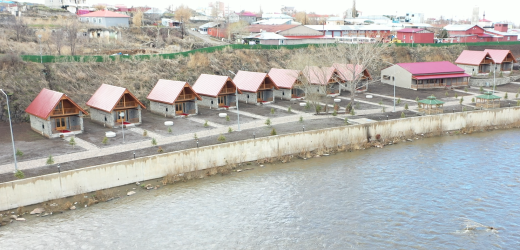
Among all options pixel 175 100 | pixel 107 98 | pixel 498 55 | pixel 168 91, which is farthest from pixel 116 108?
pixel 498 55

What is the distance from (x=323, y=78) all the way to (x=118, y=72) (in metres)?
26.6

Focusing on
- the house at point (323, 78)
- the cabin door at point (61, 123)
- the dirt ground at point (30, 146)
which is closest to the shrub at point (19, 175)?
the dirt ground at point (30, 146)

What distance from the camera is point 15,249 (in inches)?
997

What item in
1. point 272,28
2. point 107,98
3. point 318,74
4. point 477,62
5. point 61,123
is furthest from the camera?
point 272,28

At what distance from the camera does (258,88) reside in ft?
185

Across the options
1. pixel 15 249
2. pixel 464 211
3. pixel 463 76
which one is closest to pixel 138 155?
pixel 15 249

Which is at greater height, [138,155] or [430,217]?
[138,155]

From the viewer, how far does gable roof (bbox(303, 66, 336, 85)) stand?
5680cm

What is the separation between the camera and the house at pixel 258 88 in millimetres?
57062

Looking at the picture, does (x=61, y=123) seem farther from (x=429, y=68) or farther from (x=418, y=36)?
(x=418, y=36)

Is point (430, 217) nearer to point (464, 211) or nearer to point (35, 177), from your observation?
point (464, 211)

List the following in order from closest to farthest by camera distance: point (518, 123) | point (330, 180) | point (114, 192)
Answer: point (114, 192) < point (330, 180) < point (518, 123)

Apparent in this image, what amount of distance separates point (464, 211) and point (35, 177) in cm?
2719

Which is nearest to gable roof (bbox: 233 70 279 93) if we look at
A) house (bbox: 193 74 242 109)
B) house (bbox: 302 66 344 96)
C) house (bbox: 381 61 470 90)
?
house (bbox: 193 74 242 109)
